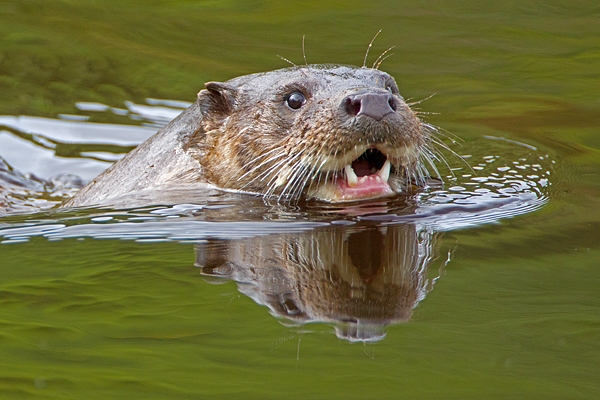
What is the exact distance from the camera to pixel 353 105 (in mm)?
4441

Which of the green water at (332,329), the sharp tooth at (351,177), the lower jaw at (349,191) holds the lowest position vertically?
the green water at (332,329)

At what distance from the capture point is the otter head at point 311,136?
4.47 metres

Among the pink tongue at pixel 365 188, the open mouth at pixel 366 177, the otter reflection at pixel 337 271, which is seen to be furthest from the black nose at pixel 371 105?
the otter reflection at pixel 337 271

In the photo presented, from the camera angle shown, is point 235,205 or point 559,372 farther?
point 235,205

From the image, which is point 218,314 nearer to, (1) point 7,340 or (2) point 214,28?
(1) point 7,340

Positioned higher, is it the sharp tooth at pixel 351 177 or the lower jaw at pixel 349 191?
the sharp tooth at pixel 351 177

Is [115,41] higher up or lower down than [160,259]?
higher up

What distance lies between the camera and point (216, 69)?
8.22m

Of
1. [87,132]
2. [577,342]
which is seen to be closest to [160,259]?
[577,342]

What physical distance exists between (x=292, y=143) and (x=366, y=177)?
42 cm

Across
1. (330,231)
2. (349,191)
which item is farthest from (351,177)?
(330,231)

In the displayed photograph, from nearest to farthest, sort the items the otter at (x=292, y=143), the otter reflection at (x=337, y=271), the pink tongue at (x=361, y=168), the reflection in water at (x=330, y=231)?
the otter reflection at (x=337, y=271) < the reflection in water at (x=330, y=231) < the otter at (x=292, y=143) < the pink tongue at (x=361, y=168)

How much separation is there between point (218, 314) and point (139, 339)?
0.28 m

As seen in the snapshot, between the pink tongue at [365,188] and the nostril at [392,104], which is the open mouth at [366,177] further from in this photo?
the nostril at [392,104]
